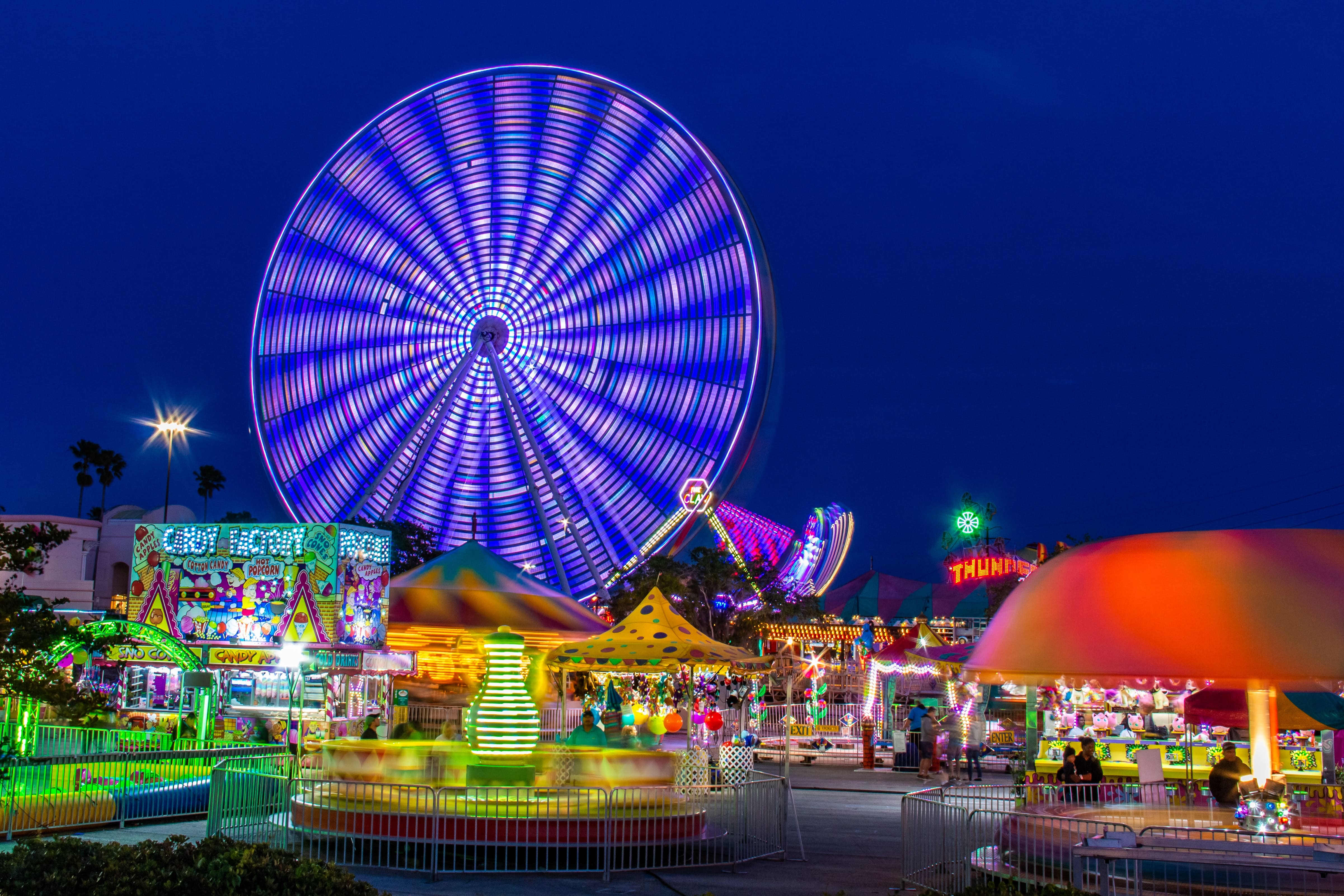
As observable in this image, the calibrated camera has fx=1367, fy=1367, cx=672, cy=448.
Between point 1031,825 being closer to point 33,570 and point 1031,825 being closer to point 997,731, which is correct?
point 33,570

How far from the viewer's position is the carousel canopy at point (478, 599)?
31.1 metres

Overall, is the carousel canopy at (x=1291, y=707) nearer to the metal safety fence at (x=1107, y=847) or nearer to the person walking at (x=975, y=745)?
the metal safety fence at (x=1107, y=847)

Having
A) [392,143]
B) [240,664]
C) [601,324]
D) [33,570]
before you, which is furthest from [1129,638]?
[392,143]

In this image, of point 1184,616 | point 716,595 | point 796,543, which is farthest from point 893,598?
point 1184,616

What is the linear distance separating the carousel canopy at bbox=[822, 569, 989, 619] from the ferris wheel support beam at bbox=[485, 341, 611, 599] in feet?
158

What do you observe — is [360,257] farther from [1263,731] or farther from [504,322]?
[1263,731]

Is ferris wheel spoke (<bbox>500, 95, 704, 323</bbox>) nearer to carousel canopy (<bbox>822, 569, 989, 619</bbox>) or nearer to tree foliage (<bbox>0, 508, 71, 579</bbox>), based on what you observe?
tree foliage (<bbox>0, 508, 71, 579</bbox>)

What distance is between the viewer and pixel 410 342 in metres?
39.8

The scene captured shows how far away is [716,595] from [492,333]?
10.8 metres

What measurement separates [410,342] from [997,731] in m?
19.5

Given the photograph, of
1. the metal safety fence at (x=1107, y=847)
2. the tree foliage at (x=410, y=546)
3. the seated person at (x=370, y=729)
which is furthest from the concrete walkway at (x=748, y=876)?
the tree foliage at (x=410, y=546)

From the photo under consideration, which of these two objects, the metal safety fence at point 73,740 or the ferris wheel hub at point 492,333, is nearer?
the metal safety fence at point 73,740

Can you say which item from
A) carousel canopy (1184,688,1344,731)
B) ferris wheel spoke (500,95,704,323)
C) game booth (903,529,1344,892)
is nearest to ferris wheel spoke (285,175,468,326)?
ferris wheel spoke (500,95,704,323)

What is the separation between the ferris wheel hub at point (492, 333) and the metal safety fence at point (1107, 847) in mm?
26371
